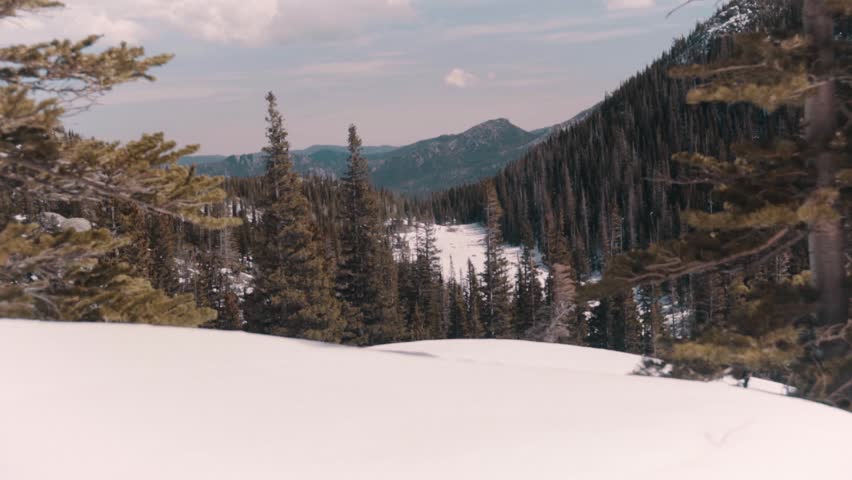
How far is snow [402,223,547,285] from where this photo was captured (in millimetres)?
105312

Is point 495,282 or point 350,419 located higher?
point 350,419

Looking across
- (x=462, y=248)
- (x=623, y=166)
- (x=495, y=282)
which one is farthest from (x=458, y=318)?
(x=623, y=166)

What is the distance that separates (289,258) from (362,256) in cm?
714

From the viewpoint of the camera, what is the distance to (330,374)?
14.0 feet

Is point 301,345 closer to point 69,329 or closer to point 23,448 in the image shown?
point 69,329

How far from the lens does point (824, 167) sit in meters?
7.00

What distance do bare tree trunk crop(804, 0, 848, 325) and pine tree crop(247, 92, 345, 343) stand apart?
21.6 meters

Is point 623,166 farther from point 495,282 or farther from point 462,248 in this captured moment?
point 495,282

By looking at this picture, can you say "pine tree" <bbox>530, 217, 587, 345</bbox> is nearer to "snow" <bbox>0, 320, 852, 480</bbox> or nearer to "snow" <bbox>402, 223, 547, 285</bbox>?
"snow" <bbox>0, 320, 852, 480</bbox>

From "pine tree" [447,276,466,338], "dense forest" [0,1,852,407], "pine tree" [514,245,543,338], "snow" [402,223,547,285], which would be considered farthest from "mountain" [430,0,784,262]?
"pine tree" [447,276,466,338]

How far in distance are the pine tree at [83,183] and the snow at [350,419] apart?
173 centimetres

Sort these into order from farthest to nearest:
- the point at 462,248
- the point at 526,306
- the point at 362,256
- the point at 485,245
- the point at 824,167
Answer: the point at 462,248 < the point at 485,245 < the point at 526,306 < the point at 362,256 < the point at 824,167

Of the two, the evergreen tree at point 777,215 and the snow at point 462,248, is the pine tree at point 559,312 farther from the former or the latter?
the snow at point 462,248

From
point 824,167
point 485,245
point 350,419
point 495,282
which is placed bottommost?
point 495,282
